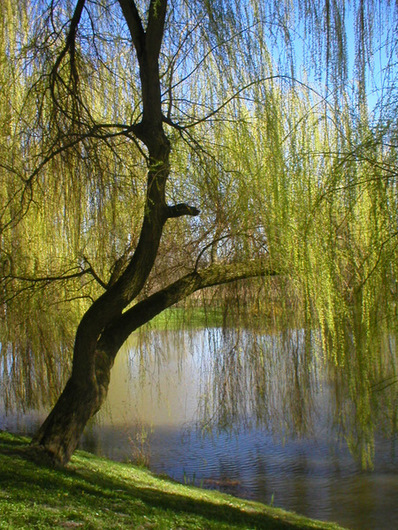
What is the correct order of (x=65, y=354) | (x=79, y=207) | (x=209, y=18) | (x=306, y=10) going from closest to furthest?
(x=306, y=10)
(x=209, y=18)
(x=79, y=207)
(x=65, y=354)

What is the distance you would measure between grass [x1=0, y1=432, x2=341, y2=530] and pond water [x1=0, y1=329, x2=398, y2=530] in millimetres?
664

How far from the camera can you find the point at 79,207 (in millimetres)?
3371

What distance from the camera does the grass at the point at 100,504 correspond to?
2.21 m

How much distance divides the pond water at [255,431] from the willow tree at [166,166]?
2.28 ft

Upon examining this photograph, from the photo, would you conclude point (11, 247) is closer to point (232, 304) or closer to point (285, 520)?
point (232, 304)

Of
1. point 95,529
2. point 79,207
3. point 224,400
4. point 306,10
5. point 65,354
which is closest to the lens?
point 95,529

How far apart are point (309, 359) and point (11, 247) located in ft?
6.86

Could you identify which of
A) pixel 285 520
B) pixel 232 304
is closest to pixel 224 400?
pixel 232 304

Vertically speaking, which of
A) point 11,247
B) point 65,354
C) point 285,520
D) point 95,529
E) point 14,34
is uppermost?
point 14,34

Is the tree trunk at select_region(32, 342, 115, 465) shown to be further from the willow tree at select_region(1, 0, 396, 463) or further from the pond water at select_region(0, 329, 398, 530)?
the pond water at select_region(0, 329, 398, 530)

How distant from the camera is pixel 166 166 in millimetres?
3148

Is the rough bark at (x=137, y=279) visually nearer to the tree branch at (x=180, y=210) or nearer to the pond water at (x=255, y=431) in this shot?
the tree branch at (x=180, y=210)

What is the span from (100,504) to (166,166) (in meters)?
1.64

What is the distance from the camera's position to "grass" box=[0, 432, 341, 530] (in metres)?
2.21
